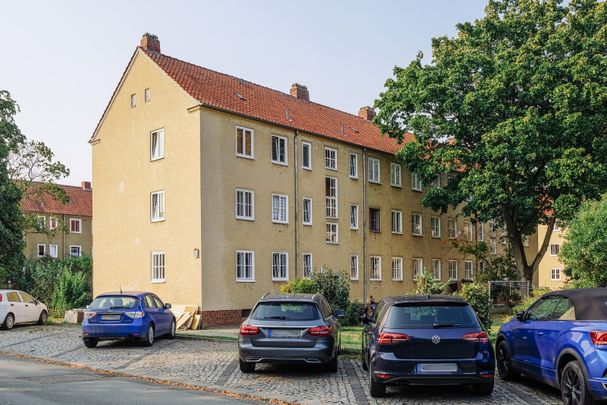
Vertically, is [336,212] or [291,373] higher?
[336,212]

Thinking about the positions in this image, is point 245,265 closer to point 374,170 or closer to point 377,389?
point 374,170

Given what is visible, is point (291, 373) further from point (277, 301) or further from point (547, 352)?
point (547, 352)

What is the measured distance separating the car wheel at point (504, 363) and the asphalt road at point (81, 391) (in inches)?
183

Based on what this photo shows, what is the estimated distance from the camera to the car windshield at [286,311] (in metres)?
12.5

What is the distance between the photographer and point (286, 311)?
12594 mm

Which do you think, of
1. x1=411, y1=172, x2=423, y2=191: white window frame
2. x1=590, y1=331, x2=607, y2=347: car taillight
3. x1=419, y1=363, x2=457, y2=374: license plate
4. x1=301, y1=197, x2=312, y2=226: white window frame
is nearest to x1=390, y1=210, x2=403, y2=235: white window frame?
x1=411, y1=172, x2=423, y2=191: white window frame

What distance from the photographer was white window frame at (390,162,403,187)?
128 feet

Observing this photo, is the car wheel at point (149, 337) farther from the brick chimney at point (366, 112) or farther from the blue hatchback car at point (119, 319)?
the brick chimney at point (366, 112)

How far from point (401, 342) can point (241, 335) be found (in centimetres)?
374

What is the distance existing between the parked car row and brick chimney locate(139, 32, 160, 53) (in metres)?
22.6

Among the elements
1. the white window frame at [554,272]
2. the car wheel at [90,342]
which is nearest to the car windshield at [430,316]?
the car wheel at [90,342]

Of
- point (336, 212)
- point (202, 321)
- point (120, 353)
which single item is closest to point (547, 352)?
point (120, 353)

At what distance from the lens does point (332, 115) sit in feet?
129

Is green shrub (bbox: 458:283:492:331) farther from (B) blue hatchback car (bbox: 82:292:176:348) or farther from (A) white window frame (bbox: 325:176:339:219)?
(A) white window frame (bbox: 325:176:339:219)
